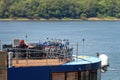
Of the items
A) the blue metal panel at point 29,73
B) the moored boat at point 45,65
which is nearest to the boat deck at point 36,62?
the moored boat at point 45,65

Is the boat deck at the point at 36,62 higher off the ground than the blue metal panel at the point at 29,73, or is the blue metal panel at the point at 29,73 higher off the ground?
the boat deck at the point at 36,62

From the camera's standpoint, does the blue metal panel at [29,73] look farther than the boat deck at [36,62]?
No

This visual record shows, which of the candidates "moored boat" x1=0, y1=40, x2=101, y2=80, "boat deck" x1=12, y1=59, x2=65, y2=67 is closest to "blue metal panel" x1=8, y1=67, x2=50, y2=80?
"moored boat" x1=0, y1=40, x2=101, y2=80

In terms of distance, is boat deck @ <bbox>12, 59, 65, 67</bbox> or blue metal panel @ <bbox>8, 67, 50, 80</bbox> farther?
boat deck @ <bbox>12, 59, 65, 67</bbox>

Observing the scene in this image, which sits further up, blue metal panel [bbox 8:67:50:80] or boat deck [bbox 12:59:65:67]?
boat deck [bbox 12:59:65:67]

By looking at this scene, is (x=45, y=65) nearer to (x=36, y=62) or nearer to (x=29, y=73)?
(x=29, y=73)

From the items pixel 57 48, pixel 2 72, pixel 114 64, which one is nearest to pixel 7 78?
pixel 2 72

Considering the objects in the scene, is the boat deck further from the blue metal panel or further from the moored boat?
the blue metal panel

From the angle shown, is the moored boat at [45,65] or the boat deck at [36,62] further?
the boat deck at [36,62]

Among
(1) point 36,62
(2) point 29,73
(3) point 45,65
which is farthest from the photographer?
(1) point 36,62

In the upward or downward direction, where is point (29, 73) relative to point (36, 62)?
downward

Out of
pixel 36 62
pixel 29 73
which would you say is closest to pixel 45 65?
pixel 29 73

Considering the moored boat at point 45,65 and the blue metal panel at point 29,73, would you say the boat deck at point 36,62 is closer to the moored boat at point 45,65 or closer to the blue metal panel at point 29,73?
the moored boat at point 45,65

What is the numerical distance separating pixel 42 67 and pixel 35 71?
0.24 m
